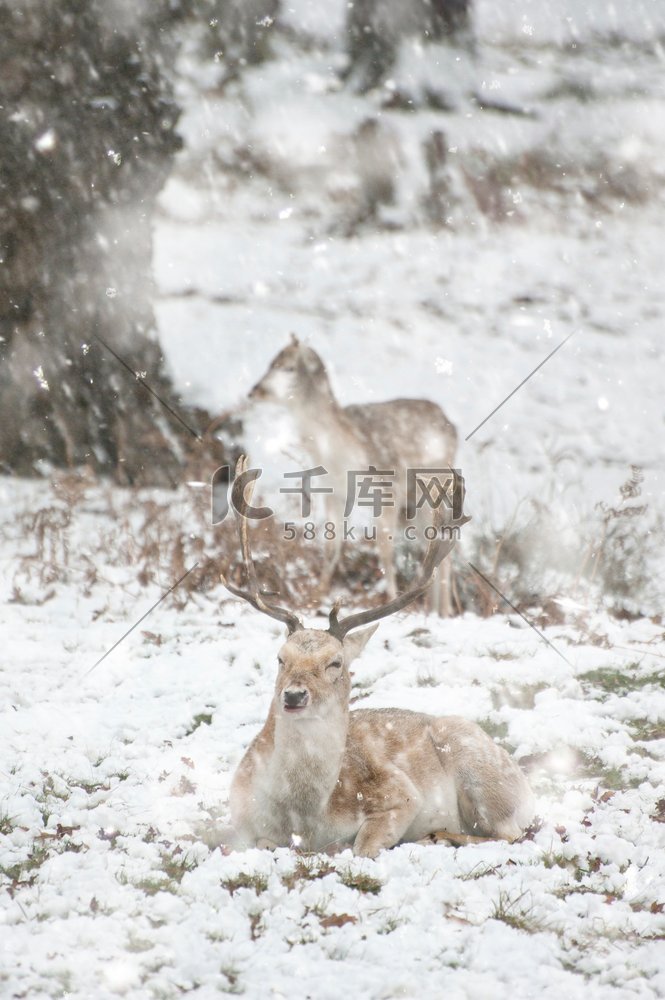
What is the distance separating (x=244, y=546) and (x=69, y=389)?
8746 millimetres

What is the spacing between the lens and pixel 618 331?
23.1 metres

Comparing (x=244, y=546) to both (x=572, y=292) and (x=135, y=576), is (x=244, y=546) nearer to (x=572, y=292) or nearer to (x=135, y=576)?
(x=135, y=576)

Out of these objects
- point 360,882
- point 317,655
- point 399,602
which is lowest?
point 360,882

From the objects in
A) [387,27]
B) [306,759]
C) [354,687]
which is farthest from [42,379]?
[387,27]

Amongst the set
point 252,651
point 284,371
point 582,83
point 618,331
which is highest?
point 582,83

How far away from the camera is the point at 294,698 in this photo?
412 centimetres

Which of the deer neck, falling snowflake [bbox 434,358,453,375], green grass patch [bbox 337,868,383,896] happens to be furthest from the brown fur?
falling snowflake [bbox 434,358,453,375]

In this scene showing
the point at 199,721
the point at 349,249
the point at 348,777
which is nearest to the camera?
the point at 348,777

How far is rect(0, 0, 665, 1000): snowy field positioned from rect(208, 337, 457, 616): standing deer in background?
3.11ft

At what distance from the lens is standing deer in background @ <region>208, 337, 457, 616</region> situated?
10367 mm

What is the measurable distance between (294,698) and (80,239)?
417 inches

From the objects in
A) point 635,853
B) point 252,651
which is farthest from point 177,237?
point 635,853

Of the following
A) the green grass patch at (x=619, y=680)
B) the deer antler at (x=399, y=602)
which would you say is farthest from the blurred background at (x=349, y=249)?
the deer antler at (x=399, y=602)

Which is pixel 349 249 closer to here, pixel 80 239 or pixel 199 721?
pixel 80 239
